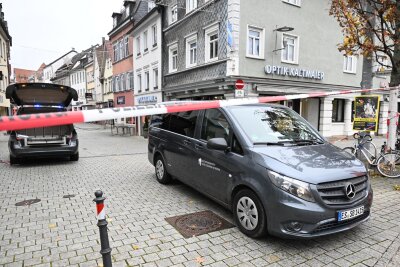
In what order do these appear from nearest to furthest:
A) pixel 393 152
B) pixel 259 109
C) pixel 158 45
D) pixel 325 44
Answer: pixel 259 109, pixel 393 152, pixel 325 44, pixel 158 45

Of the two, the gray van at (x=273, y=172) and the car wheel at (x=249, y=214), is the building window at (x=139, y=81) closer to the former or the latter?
the gray van at (x=273, y=172)

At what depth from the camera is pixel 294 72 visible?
15328mm

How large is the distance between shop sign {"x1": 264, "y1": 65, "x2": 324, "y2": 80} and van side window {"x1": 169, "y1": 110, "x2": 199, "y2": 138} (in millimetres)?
9264

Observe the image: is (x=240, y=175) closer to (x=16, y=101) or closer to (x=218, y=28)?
(x=16, y=101)

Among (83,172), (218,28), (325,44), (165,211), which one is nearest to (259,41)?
(218,28)

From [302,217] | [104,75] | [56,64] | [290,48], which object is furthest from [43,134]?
[56,64]

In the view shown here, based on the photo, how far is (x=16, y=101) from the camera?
10.0 metres

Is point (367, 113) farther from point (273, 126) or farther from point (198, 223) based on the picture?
point (198, 223)

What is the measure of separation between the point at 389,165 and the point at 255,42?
893cm

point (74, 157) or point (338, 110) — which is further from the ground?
point (338, 110)

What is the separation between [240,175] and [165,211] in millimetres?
1725

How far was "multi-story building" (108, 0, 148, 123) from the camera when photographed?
26.0 m

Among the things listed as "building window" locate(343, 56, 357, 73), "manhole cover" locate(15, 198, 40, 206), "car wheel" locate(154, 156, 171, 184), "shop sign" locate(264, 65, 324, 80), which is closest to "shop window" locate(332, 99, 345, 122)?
"building window" locate(343, 56, 357, 73)

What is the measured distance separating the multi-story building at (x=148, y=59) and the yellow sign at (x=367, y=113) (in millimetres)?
14444
